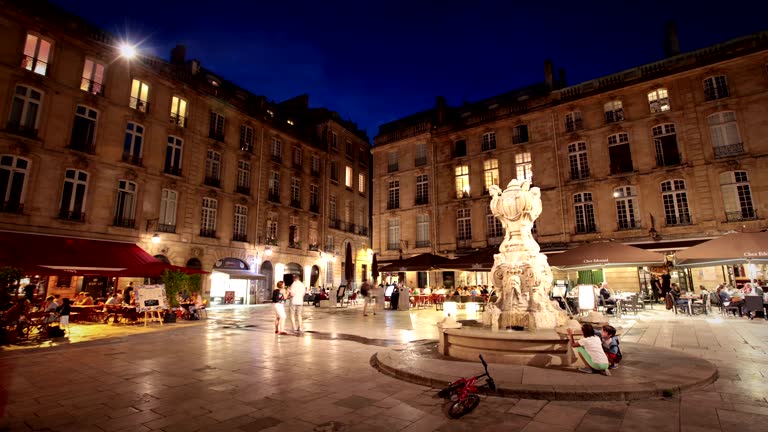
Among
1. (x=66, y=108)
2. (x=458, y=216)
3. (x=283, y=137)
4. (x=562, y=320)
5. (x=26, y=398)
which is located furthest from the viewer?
(x=283, y=137)

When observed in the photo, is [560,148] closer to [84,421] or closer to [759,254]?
[759,254]

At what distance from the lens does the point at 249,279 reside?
25.4 metres

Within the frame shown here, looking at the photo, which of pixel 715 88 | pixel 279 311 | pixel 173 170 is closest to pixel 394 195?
pixel 173 170

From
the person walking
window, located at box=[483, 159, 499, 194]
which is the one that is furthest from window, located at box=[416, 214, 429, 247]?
the person walking

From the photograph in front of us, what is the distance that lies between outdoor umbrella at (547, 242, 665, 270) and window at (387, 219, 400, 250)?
55.9 feet

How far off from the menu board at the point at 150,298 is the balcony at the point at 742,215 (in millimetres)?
25046

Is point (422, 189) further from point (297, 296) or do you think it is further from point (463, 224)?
point (297, 296)

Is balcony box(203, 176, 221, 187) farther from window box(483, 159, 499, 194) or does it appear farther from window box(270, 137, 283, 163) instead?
window box(483, 159, 499, 194)

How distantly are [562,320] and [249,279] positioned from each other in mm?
21697

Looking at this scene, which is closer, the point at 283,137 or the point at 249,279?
the point at 249,279

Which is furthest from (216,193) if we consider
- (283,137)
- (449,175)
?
(449,175)

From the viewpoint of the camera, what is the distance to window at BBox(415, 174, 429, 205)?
2884 centimetres

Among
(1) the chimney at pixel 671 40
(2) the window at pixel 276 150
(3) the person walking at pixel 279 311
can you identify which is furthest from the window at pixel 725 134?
(2) the window at pixel 276 150

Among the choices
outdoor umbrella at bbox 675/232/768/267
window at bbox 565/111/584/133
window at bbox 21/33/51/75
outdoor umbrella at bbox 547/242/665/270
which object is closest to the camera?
outdoor umbrella at bbox 675/232/768/267
